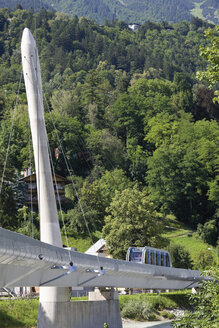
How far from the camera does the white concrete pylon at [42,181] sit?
3303 centimetres

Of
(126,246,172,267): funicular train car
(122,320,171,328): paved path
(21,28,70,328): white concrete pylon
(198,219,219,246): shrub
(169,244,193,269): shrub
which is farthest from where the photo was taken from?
(198,219,219,246): shrub

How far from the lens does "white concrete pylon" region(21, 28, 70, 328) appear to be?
3303 cm

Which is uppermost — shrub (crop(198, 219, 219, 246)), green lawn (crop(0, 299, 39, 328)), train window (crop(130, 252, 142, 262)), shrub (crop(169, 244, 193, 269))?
shrub (crop(198, 219, 219, 246))

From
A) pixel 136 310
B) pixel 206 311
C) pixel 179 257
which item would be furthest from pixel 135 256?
pixel 206 311

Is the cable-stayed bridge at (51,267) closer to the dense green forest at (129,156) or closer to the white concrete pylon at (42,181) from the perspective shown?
the white concrete pylon at (42,181)

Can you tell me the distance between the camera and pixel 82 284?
3325cm

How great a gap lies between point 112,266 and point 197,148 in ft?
234

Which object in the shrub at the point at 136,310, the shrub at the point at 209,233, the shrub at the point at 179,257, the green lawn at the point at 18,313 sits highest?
the shrub at the point at 209,233

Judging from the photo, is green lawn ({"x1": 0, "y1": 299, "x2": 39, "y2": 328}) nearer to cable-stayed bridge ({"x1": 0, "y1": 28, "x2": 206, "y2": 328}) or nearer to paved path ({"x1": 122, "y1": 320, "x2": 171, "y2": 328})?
cable-stayed bridge ({"x1": 0, "y1": 28, "x2": 206, "y2": 328})

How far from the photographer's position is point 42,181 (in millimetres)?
34531

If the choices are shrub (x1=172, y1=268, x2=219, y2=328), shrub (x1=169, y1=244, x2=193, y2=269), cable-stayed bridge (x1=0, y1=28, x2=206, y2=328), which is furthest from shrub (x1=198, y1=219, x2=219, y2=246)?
shrub (x1=172, y1=268, x2=219, y2=328)

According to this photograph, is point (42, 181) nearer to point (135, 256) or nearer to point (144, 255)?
point (144, 255)

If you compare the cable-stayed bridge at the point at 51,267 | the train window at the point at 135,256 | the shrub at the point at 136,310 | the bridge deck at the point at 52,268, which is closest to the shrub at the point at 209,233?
the train window at the point at 135,256

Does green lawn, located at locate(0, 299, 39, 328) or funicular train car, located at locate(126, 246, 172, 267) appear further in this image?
funicular train car, located at locate(126, 246, 172, 267)
